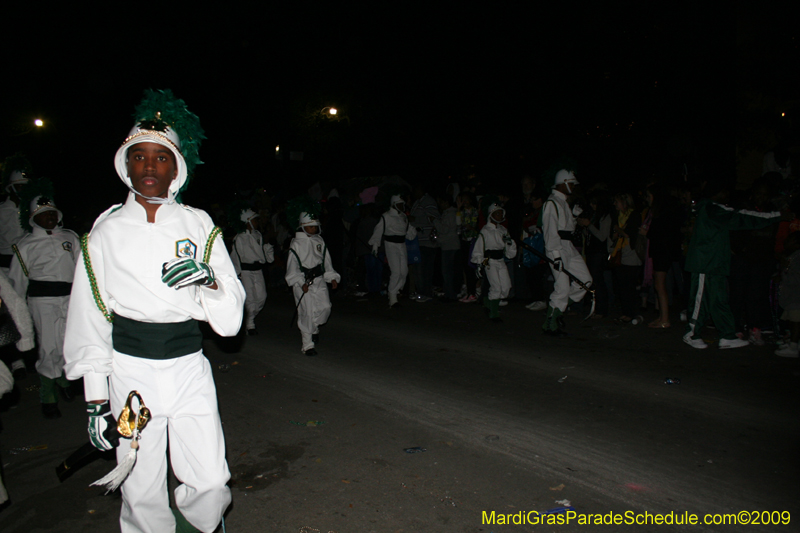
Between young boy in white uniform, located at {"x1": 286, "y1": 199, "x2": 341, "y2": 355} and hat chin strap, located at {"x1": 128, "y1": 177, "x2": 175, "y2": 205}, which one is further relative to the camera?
young boy in white uniform, located at {"x1": 286, "y1": 199, "x2": 341, "y2": 355}

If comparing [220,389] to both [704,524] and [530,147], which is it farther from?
[530,147]

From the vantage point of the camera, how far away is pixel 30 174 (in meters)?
8.05

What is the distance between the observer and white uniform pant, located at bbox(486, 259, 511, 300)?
30.1ft

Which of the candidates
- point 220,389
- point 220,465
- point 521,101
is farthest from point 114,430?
point 521,101

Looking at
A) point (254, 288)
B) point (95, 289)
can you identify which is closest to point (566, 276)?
point (254, 288)

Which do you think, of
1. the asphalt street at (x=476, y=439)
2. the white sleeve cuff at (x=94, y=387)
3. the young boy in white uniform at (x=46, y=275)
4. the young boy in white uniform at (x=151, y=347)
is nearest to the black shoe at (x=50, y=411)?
the asphalt street at (x=476, y=439)

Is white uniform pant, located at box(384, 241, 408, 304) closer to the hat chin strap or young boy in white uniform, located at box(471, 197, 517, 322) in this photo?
young boy in white uniform, located at box(471, 197, 517, 322)

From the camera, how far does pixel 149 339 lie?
8.63 ft

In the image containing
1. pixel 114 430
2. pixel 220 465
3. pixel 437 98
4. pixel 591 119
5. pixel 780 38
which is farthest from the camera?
pixel 437 98

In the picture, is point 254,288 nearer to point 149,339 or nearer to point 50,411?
point 50,411

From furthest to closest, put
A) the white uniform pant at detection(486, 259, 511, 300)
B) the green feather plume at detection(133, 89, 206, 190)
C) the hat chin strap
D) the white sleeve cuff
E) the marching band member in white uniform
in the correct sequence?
the white uniform pant at detection(486, 259, 511, 300) → the marching band member in white uniform → the green feather plume at detection(133, 89, 206, 190) → the hat chin strap → the white sleeve cuff

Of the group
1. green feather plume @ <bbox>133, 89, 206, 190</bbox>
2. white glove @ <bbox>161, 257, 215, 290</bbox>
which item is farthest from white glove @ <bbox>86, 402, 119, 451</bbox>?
green feather plume @ <bbox>133, 89, 206, 190</bbox>

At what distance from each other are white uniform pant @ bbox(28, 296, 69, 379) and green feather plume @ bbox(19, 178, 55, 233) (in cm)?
84

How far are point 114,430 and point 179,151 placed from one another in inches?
56.2
